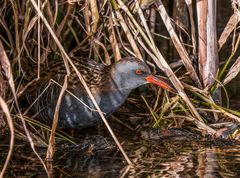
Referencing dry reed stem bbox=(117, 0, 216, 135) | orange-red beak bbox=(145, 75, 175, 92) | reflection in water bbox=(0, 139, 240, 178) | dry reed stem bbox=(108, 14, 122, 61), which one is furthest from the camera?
dry reed stem bbox=(108, 14, 122, 61)

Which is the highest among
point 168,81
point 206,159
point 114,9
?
point 114,9

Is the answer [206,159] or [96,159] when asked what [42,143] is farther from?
[206,159]

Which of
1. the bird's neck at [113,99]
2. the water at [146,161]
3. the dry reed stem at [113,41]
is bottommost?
the water at [146,161]

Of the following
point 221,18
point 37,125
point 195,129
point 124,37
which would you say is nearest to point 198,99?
point 195,129

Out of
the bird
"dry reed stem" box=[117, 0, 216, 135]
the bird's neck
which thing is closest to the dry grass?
"dry reed stem" box=[117, 0, 216, 135]

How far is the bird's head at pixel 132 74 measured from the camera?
18.9ft

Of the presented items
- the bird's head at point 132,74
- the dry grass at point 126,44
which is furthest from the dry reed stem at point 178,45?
the bird's head at point 132,74

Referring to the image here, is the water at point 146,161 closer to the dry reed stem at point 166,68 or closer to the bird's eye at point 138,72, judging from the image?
the dry reed stem at point 166,68

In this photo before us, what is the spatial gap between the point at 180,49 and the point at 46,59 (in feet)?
3.63

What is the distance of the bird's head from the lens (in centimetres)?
575

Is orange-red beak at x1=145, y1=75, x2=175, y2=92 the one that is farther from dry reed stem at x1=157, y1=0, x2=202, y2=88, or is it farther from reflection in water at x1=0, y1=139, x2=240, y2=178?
reflection in water at x1=0, y1=139, x2=240, y2=178

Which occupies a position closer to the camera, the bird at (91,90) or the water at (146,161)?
the water at (146,161)

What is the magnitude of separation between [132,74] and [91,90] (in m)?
0.34

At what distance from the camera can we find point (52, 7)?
6.41 m
